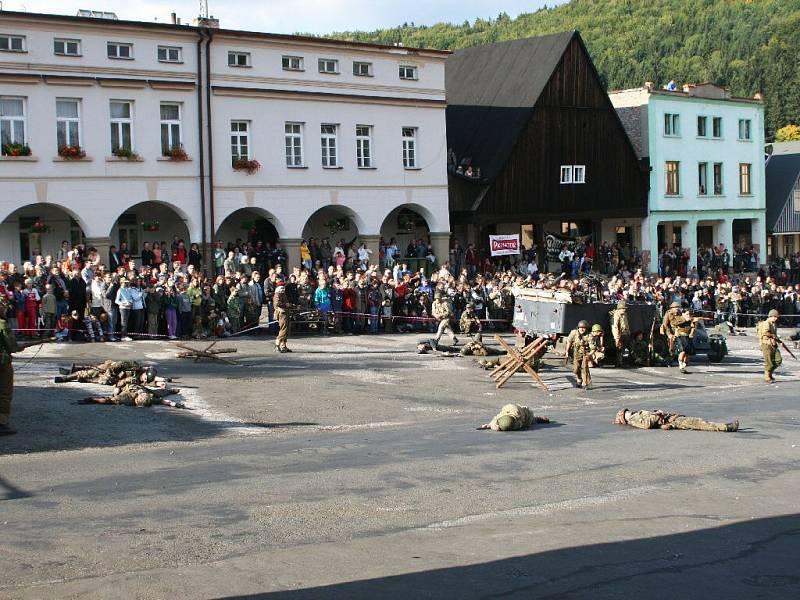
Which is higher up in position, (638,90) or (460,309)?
(638,90)

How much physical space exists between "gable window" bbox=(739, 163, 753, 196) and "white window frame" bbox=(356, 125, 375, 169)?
27.2 m

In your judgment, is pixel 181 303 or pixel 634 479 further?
pixel 181 303

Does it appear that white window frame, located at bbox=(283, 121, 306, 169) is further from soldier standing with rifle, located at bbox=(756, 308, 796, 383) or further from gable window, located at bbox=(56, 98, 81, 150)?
soldier standing with rifle, located at bbox=(756, 308, 796, 383)

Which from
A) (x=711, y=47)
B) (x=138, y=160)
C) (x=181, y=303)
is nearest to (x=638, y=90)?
(x=138, y=160)

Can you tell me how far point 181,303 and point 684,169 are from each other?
3436 centimetres

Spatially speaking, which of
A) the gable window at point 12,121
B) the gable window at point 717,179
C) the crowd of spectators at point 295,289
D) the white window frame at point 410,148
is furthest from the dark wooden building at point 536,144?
the gable window at point 12,121

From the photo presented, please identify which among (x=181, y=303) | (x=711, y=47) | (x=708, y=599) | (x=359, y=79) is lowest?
(x=708, y=599)

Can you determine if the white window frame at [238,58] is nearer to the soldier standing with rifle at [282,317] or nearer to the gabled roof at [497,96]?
the gabled roof at [497,96]

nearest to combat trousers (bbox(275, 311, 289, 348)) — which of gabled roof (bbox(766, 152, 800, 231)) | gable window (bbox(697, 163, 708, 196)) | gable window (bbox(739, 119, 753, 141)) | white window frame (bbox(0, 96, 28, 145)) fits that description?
white window frame (bbox(0, 96, 28, 145))

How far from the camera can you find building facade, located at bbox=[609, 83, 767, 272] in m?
55.8

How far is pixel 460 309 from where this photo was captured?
35812 mm

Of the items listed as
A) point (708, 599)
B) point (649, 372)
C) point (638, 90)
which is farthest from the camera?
point (638, 90)

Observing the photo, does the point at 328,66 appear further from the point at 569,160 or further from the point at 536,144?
the point at 569,160

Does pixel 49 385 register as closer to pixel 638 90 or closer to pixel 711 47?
pixel 638 90
